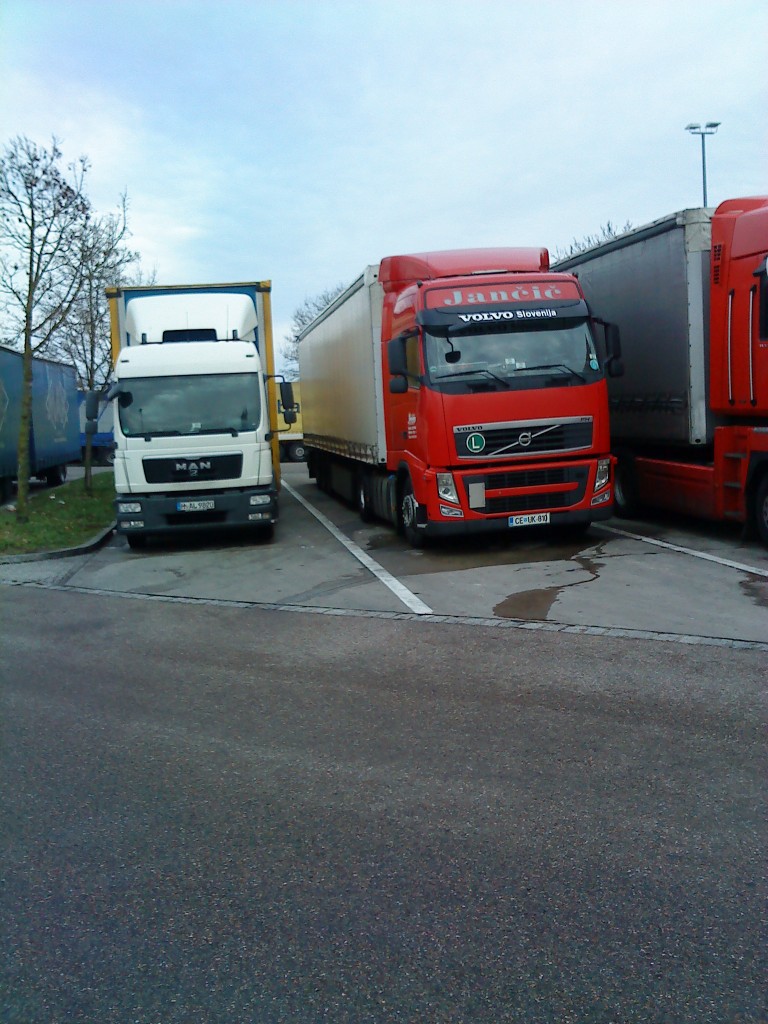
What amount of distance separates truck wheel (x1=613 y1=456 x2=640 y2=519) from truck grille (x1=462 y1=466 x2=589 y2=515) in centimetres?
275

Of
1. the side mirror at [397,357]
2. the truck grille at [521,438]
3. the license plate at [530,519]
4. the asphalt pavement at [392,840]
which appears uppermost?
the side mirror at [397,357]

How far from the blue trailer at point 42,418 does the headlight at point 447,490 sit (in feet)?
42.3

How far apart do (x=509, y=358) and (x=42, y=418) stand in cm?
1884

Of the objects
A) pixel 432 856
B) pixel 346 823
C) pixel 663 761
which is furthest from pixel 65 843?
pixel 663 761

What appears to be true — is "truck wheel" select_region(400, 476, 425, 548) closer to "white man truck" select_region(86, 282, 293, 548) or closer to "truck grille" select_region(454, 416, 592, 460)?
"truck grille" select_region(454, 416, 592, 460)

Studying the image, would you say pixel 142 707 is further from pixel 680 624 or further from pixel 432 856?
pixel 680 624

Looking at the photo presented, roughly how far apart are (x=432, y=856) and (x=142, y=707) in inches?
116

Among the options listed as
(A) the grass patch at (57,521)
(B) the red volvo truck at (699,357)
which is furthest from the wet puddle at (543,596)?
(A) the grass patch at (57,521)

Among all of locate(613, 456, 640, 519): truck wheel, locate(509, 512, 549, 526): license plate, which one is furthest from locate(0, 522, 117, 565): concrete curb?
locate(613, 456, 640, 519): truck wheel

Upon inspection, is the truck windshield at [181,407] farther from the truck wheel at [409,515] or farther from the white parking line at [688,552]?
the white parking line at [688,552]

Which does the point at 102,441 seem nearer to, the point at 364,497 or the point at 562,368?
the point at 364,497

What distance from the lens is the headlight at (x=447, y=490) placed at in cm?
1255

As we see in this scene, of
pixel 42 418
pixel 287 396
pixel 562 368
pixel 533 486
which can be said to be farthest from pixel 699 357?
pixel 42 418

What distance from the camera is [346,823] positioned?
4.46 m
